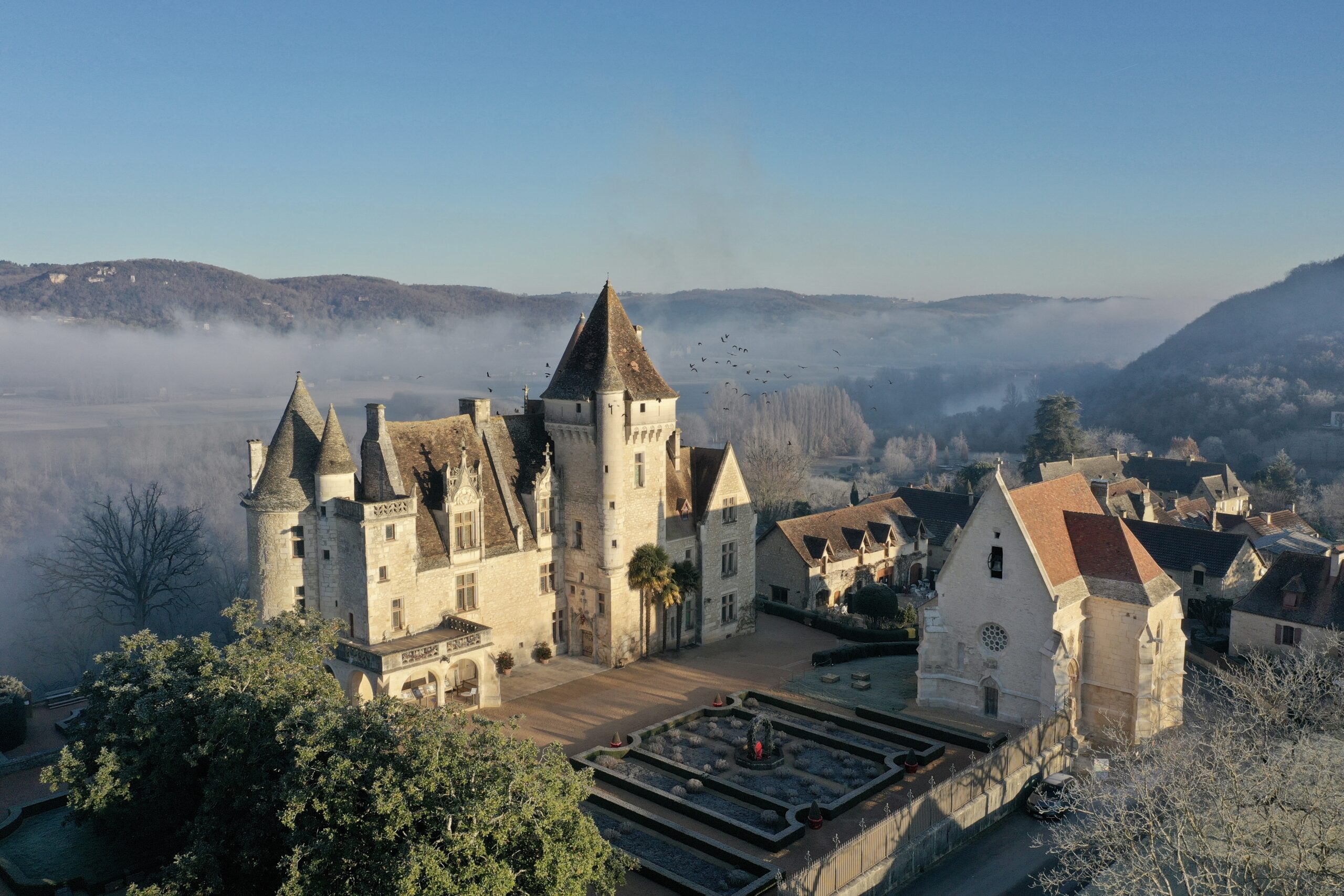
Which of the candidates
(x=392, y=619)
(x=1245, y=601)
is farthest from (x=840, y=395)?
(x=392, y=619)

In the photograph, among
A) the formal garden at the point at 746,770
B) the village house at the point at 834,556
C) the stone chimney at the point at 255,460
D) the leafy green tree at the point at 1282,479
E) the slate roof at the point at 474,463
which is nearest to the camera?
the formal garden at the point at 746,770

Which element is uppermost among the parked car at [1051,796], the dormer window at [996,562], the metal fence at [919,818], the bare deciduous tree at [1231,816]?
the dormer window at [996,562]

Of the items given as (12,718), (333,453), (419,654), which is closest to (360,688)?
(419,654)

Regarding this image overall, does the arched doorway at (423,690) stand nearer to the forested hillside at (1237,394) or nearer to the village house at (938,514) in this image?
the village house at (938,514)

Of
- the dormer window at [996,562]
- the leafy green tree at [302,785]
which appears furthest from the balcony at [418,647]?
the dormer window at [996,562]

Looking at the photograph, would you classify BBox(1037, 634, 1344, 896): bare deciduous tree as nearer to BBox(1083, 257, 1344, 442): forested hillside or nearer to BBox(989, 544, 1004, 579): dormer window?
BBox(989, 544, 1004, 579): dormer window

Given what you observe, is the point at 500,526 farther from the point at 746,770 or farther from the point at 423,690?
the point at 746,770

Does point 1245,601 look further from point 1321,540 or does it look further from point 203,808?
point 203,808
